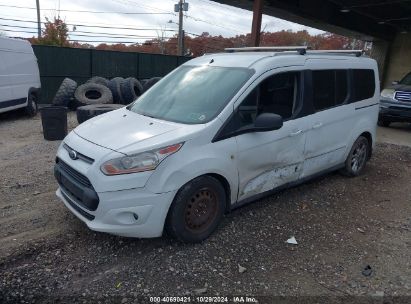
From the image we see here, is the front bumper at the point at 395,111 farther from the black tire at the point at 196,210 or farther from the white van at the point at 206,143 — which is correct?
the black tire at the point at 196,210

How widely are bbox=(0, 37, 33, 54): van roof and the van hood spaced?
23.3 feet

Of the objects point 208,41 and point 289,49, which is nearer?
point 289,49

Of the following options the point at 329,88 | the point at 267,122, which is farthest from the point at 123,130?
the point at 329,88

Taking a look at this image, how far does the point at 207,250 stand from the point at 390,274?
5.63 feet

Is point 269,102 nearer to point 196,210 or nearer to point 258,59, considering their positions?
point 258,59

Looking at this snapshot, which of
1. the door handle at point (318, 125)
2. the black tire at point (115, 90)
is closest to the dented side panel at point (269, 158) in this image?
the door handle at point (318, 125)

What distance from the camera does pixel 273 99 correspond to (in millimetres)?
4383

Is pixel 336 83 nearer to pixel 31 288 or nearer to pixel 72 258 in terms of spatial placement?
pixel 72 258

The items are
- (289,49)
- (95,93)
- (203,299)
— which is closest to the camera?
(203,299)

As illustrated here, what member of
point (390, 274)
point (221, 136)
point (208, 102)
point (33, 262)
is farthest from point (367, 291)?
point (33, 262)

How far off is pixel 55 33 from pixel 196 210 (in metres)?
32.9

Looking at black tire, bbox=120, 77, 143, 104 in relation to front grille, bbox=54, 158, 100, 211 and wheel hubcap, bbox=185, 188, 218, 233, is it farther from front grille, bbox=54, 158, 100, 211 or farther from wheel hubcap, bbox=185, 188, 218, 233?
wheel hubcap, bbox=185, 188, 218, 233

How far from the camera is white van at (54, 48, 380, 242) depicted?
11.0ft

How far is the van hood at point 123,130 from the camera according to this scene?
3.53 m
